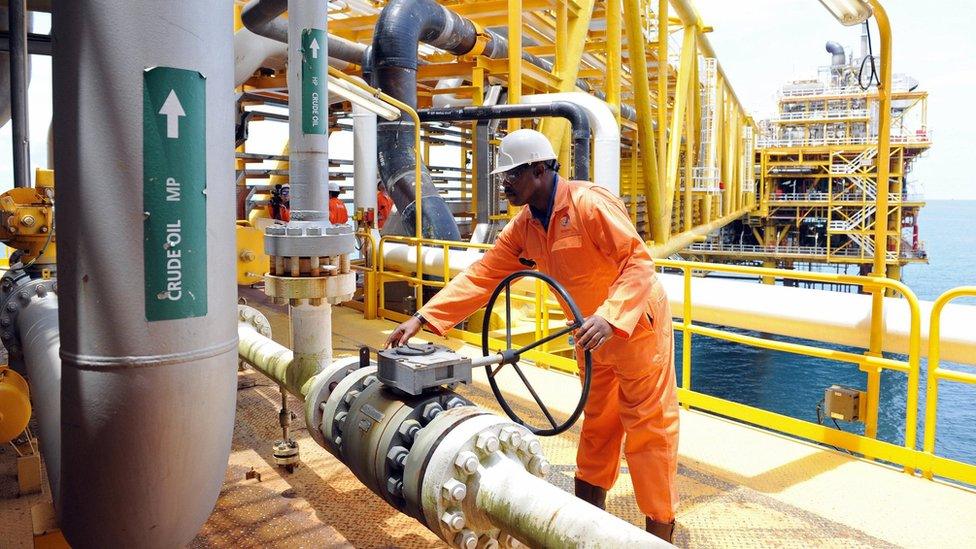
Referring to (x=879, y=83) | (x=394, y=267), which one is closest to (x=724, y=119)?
(x=394, y=267)

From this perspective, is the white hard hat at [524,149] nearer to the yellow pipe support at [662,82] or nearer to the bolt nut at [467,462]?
the bolt nut at [467,462]

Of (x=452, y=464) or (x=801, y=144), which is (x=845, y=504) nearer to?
(x=452, y=464)

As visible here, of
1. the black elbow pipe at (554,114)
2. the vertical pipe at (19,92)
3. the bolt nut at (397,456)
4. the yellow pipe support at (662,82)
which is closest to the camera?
the bolt nut at (397,456)

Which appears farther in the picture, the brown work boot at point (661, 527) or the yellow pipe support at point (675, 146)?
the yellow pipe support at point (675, 146)

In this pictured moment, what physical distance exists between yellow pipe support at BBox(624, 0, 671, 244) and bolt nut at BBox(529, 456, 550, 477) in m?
10.1

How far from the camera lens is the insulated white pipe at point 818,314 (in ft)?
12.1

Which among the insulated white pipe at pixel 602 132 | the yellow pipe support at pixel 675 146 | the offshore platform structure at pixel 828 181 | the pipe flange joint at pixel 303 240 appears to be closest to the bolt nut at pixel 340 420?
the pipe flange joint at pixel 303 240

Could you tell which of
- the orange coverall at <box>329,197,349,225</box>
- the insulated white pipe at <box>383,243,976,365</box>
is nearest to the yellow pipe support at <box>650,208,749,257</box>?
the orange coverall at <box>329,197,349,225</box>

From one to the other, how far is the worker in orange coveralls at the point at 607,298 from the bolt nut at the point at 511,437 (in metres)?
0.68

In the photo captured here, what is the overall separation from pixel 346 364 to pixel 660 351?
1.18m

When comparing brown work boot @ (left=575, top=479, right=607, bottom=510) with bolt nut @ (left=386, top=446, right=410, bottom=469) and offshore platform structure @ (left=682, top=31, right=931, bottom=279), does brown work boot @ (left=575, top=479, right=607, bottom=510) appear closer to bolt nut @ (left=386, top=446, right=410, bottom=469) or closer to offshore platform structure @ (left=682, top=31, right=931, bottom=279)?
bolt nut @ (left=386, top=446, right=410, bottom=469)

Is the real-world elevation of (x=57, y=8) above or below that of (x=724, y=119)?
below

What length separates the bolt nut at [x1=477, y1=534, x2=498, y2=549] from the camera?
1981 mm

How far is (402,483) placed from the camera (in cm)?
204
